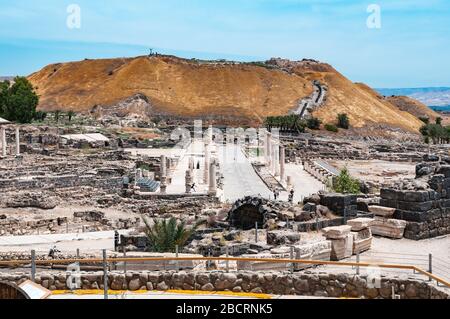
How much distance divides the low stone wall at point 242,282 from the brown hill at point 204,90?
96.8 meters

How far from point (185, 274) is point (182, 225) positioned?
6.97 metres

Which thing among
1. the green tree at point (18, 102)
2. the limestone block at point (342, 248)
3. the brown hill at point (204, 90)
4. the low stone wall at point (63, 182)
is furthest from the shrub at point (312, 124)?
the limestone block at point (342, 248)

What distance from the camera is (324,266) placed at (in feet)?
40.8

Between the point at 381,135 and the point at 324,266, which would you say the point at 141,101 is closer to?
the point at 381,135

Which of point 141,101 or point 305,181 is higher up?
point 141,101

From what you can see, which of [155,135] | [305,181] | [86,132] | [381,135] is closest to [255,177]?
[305,181]

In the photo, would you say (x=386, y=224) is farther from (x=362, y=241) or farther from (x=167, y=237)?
(x=167, y=237)

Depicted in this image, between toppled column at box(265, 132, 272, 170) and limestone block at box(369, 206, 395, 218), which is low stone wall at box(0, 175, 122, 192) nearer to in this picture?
toppled column at box(265, 132, 272, 170)

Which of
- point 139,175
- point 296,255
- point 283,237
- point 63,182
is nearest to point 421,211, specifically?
point 283,237

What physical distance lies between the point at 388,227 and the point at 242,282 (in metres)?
6.64

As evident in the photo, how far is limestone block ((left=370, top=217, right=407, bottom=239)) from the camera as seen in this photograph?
1567 centimetres

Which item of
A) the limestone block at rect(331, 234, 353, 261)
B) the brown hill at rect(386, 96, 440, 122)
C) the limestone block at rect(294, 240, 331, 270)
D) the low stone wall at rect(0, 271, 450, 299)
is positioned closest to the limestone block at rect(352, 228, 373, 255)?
the limestone block at rect(331, 234, 353, 261)

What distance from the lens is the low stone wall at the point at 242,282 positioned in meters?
10.4

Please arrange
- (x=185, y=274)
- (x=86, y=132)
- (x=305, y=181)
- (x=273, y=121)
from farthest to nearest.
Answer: (x=273, y=121) → (x=86, y=132) → (x=305, y=181) → (x=185, y=274)
